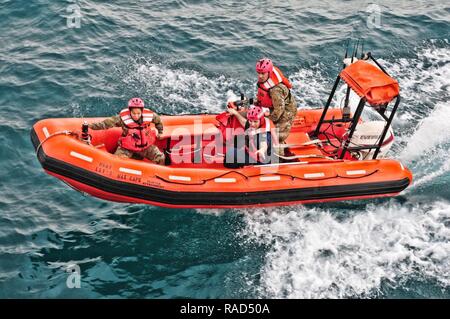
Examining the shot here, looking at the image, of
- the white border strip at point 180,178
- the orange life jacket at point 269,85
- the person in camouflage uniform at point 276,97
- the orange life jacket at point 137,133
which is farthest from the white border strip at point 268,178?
the orange life jacket at point 137,133

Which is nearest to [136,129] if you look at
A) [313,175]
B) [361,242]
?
[313,175]

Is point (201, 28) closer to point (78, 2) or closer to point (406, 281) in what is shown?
point (78, 2)

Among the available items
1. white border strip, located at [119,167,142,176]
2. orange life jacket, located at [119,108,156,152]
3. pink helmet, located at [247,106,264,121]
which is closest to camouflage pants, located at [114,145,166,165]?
orange life jacket, located at [119,108,156,152]

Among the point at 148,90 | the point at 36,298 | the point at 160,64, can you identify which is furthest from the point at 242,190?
the point at 160,64

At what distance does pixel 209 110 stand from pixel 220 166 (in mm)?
2130

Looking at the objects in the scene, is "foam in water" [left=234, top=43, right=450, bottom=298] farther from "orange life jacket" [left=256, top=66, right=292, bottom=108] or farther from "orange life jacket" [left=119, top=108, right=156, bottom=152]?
"orange life jacket" [left=119, top=108, right=156, bottom=152]

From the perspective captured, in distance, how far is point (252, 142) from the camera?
26.6 ft

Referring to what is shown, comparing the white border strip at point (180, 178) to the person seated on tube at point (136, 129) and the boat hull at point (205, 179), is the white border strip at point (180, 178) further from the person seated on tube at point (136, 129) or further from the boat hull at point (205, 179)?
the person seated on tube at point (136, 129)

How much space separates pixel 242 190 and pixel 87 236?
7.02 ft

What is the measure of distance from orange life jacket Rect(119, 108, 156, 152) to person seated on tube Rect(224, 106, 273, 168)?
1.11m

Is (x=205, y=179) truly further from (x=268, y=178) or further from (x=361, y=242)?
(x=361, y=242)

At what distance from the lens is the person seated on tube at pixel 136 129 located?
25.6 feet

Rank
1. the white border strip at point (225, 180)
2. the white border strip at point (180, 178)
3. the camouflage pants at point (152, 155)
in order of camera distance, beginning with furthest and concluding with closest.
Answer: the camouflage pants at point (152, 155)
the white border strip at point (225, 180)
the white border strip at point (180, 178)

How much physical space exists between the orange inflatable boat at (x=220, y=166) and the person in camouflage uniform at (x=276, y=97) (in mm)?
375
